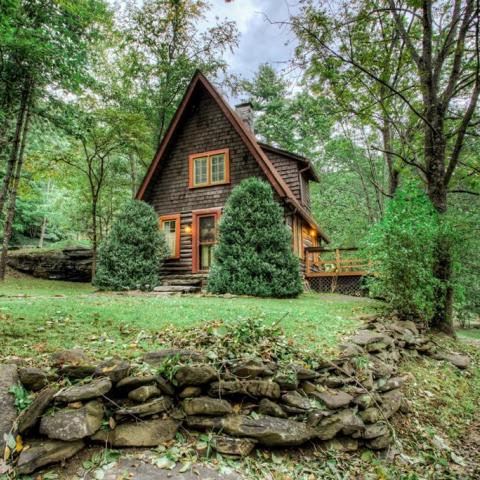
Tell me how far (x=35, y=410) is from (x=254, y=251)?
23.5ft

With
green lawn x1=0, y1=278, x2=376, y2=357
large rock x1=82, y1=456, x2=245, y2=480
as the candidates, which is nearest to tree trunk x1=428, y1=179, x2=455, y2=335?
green lawn x1=0, y1=278, x2=376, y2=357

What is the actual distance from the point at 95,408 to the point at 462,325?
19993 mm

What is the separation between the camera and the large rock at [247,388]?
2.84 meters

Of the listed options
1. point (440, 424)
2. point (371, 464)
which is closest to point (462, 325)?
point (440, 424)

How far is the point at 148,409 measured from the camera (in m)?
2.54

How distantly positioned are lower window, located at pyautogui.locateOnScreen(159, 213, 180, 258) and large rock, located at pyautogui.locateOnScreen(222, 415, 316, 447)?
31.6 ft

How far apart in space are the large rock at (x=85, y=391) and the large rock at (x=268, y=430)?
1.01 meters

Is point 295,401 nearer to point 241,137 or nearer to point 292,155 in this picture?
point 241,137

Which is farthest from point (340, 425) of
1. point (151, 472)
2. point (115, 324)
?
point (115, 324)

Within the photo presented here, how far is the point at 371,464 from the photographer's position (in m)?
2.90

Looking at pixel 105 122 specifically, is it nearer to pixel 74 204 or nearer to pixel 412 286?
pixel 74 204

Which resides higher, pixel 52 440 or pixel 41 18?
pixel 41 18

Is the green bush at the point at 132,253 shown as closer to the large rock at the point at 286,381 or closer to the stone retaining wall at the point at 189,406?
the stone retaining wall at the point at 189,406

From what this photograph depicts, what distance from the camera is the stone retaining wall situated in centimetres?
226
